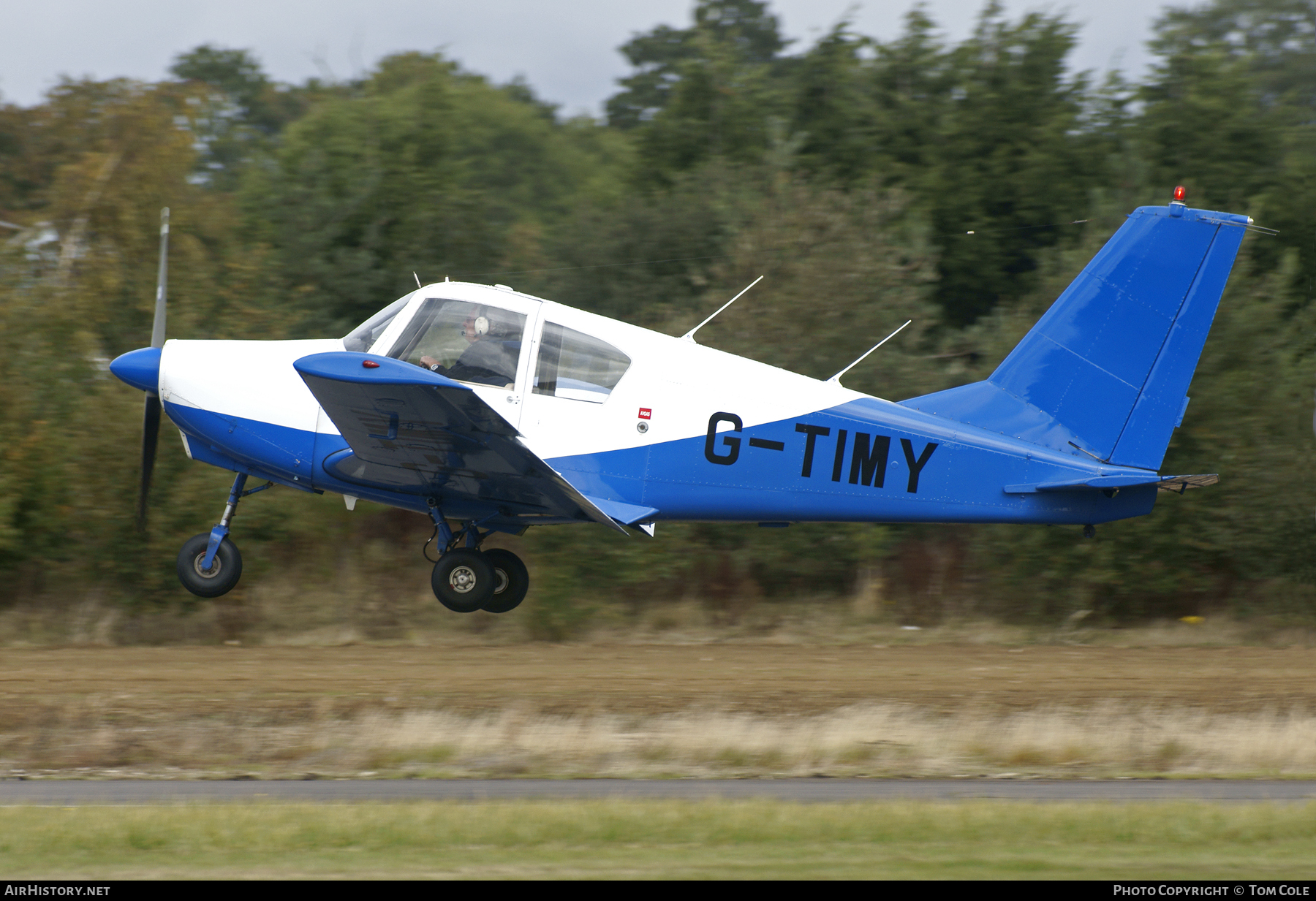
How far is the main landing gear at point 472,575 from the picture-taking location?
408 inches

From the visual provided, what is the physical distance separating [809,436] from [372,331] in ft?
11.8

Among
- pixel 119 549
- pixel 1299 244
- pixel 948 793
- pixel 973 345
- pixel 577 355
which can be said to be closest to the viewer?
pixel 948 793

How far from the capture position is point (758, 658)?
44.8ft

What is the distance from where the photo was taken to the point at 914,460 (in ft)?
33.8

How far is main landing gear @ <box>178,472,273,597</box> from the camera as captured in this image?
34.5 ft

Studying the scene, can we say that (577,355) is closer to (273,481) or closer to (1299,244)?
(273,481)

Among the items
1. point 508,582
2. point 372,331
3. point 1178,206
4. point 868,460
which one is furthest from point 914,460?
point 372,331

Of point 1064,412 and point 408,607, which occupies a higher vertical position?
point 1064,412

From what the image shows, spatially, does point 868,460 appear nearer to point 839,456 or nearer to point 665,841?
point 839,456

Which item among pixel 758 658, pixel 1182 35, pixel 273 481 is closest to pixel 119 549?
pixel 273 481

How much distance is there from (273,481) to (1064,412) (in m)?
6.64

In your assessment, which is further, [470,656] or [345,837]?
[470,656]

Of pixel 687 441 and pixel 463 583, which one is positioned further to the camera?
pixel 463 583

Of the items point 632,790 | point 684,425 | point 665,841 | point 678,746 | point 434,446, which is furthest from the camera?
point 684,425
